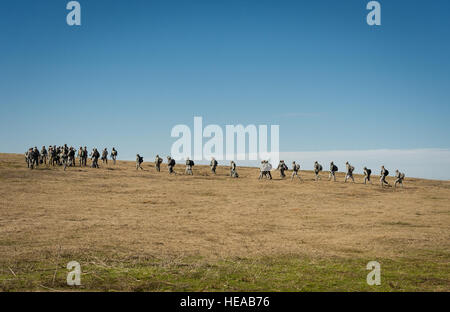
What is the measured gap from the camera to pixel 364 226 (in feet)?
A: 61.7

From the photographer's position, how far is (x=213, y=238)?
15.0 meters

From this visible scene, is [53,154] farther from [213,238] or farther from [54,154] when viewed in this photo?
[213,238]

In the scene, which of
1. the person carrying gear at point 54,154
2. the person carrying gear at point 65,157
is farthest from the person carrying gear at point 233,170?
the person carrying gear at point 54,154

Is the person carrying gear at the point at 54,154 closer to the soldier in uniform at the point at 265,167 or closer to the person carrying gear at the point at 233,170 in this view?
the person carrying gear at the point at 233,170

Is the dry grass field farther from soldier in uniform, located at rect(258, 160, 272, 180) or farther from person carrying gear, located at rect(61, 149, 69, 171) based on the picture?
soldier in uniform, located at rect(258, 160, 272, 180)

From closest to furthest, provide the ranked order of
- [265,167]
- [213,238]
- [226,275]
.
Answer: [226,275] < [213,238] < [265,167]

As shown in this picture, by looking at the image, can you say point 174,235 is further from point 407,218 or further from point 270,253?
point 407,218

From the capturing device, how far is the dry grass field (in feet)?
28.9

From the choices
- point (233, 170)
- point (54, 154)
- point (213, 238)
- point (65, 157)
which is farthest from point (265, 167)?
point (213, 238)

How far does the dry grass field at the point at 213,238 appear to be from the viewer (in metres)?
8.80

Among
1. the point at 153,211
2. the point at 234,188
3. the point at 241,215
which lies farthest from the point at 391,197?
the point at 153,211

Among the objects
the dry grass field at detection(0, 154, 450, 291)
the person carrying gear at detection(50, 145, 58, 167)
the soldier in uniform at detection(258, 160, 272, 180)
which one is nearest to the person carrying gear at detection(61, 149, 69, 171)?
the person carrying gear at detection(50, 145, 58, 167)

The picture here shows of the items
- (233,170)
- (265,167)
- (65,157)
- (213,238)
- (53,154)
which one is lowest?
(213,238)
